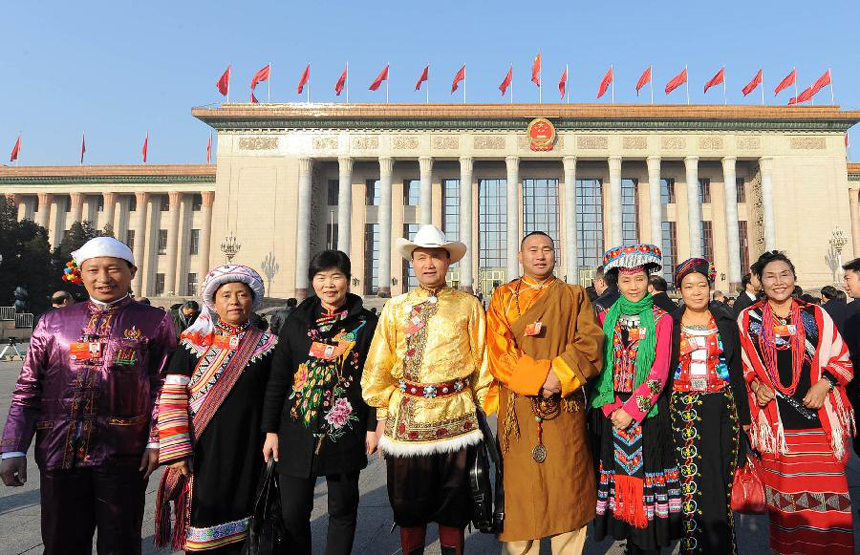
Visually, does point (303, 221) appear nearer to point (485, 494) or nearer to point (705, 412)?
point (485, 494)

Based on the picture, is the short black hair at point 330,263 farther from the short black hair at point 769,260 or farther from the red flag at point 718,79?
the red flag at point 718,79

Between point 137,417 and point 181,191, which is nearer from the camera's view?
point 137,417

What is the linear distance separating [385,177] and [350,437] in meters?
28.1

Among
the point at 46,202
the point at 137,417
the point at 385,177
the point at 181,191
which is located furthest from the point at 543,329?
the point at 46,202

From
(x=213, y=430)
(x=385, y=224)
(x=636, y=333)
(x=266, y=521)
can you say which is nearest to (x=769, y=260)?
(x=636, y=333)

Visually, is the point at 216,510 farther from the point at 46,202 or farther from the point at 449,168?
the point at 46,202

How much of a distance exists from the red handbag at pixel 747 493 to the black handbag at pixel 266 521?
8.73 ft

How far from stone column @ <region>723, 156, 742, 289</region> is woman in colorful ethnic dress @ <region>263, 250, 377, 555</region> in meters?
31.9

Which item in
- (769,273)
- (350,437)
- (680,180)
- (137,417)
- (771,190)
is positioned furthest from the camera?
(680,180)

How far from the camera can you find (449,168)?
1267 inches

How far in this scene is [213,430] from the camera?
2.75 meters

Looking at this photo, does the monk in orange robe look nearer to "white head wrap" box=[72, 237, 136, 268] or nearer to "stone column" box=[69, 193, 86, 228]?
"white head wrap" box=[72, 237, 136, 268]

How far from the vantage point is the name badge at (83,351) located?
8.58 feet

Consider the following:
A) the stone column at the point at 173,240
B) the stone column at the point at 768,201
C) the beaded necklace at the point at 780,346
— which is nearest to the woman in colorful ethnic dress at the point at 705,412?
the beaded necklace at the point at 780,346
